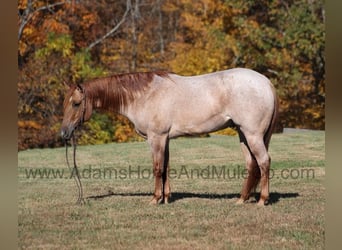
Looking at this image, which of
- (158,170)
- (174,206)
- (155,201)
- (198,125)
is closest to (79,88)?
(158,170)

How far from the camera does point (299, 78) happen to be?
17844 mm

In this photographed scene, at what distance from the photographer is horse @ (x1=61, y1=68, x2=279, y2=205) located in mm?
6605

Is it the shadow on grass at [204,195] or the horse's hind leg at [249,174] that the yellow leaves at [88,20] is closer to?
the shadow on grass at [204,195]

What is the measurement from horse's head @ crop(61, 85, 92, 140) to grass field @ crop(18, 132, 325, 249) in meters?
0.99

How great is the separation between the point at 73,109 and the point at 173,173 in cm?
387

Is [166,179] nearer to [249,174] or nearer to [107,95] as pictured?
[249,174]

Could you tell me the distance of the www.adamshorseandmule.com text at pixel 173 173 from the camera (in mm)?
9883

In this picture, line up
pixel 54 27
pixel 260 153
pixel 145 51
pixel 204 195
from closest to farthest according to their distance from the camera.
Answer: pixel 260 153 < pixel 204 195 < pixel 54 27 < pixel 145 51

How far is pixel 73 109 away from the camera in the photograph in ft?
22.7

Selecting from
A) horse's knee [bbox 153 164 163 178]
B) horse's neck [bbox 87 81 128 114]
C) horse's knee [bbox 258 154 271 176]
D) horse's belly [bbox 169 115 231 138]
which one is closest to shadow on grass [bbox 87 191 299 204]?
horse's knee [bbox 153 164 163 178]

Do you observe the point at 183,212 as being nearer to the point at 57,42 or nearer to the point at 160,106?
the point at 160,106

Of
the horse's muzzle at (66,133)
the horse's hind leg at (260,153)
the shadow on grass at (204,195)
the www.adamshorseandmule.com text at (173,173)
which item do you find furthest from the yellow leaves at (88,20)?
the horse's hind leg at (260,153)

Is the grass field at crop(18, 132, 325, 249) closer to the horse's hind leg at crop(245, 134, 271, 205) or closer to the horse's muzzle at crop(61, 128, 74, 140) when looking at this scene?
the horse's hind leg at crop(245, 134, 271, 205)

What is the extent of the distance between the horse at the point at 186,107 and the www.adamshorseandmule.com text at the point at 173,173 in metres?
2.84
